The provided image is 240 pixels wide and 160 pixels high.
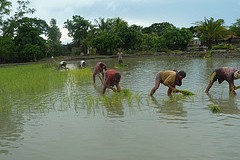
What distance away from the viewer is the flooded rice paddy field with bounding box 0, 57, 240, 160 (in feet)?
16.6

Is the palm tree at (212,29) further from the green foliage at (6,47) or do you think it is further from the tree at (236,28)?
the green foliage at (6,47)

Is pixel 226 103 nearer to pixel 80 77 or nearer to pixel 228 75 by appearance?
pixel 228 75

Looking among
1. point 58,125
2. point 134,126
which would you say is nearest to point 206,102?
point 134,126

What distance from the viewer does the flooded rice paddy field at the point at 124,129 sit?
16.6 feet

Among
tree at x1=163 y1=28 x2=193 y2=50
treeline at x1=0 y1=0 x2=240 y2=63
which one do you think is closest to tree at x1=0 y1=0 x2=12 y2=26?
treeline at x1=0 y1=0 x2=240 y2=63

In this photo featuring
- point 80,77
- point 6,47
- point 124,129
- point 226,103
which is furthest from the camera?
point 6,47

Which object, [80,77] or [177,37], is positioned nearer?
[80,77]

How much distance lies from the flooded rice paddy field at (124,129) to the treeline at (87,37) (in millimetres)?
30929

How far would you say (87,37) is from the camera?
47.8 m

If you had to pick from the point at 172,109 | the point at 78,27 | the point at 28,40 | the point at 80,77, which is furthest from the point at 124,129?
the point at 78,27

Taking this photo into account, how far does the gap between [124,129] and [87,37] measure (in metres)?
42.4

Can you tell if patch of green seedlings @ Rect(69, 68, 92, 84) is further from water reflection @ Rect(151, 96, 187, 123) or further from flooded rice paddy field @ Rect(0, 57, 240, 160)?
water reflection @ Rect(151, 96, 187, 123)

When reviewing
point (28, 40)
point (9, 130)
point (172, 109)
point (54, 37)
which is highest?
point (54, 37)

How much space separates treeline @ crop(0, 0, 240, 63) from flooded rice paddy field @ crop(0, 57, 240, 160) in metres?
30.9
